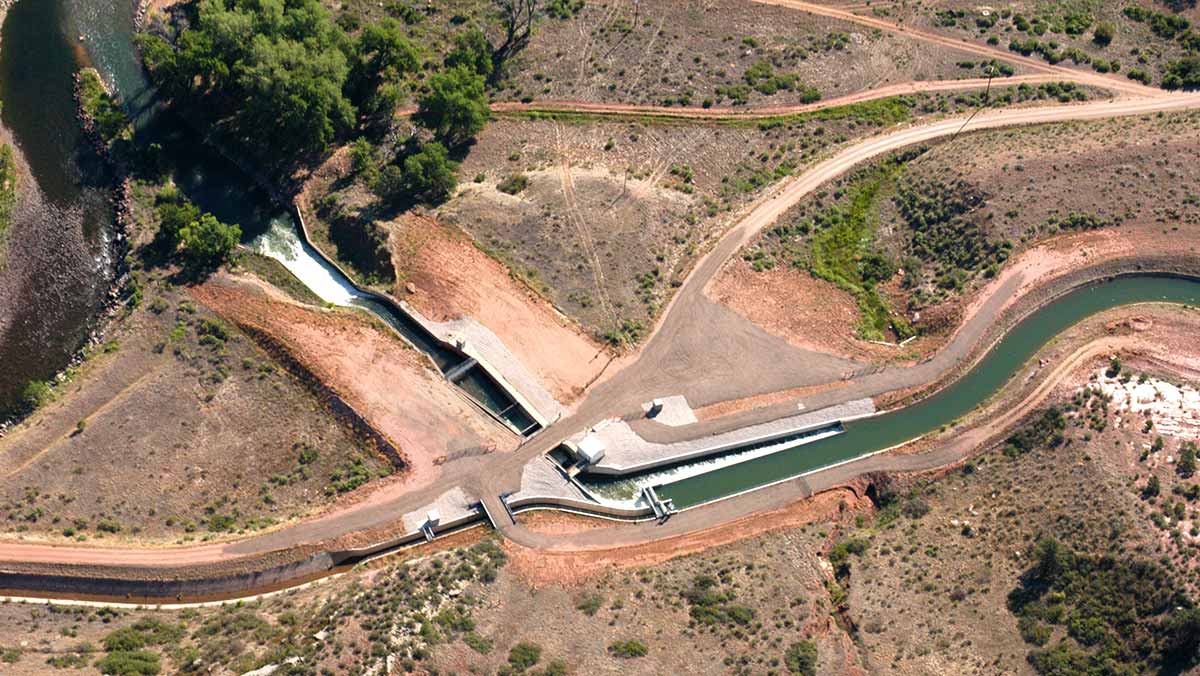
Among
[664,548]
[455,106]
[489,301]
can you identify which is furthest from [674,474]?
[455,106]

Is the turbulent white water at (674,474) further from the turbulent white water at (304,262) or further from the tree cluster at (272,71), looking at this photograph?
the tree cluster at (272,71)

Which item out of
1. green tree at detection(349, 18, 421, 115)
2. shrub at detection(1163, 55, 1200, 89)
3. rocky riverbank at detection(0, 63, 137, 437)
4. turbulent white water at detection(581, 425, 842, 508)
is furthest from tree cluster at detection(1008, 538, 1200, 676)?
rocky riverbank at detection(0, 63, 137, 437)

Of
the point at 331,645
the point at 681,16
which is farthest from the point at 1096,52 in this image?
the point at 331,645

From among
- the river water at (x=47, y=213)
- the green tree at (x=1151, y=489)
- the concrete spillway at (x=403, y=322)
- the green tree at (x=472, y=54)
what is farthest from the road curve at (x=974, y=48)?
the river water at (x=47, y=213)

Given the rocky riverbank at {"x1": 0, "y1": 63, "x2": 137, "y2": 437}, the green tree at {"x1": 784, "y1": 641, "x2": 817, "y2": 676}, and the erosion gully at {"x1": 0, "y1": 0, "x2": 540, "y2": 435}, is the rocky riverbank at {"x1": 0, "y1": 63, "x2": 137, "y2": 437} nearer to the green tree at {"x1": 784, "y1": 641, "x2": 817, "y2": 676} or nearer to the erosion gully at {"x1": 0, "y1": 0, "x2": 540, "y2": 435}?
the erosion gully at {"x1": 0, "y1": 0, "x2": 540, "y2": 435}

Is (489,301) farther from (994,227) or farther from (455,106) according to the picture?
(994,227)

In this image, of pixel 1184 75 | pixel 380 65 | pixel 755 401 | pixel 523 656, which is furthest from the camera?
pixel 1184 75
